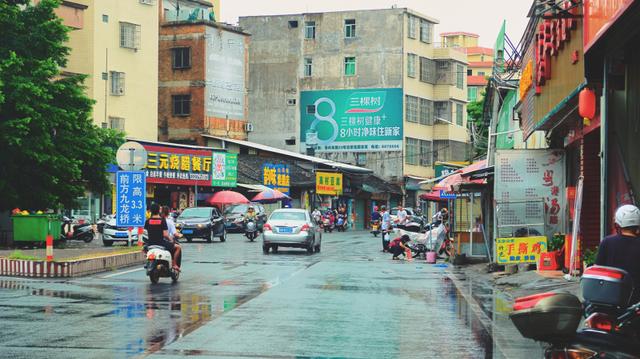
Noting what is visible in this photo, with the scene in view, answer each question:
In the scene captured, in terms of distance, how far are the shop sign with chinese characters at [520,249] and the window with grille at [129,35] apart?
4172cm

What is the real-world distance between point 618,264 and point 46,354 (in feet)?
18.7

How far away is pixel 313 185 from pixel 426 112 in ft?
59.0

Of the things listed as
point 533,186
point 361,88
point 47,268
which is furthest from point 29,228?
point 361,88

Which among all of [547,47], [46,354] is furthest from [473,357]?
[547,47]

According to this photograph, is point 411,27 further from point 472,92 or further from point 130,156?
point 472,92

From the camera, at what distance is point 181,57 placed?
229 ft

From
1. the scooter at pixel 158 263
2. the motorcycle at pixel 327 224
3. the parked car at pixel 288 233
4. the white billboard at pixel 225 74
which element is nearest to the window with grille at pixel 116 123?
the white billboard at pixel 225 74

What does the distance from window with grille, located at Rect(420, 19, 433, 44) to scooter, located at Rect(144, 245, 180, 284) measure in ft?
223

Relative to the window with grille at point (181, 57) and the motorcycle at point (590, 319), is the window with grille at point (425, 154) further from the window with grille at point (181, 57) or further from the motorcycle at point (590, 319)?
the motorcycle at point (590, 319)

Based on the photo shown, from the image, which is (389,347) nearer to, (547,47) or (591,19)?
(591,19)

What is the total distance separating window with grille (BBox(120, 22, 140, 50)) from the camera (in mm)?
61188

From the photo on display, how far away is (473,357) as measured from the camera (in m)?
10.9

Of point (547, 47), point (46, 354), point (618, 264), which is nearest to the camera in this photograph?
point (618, 264)

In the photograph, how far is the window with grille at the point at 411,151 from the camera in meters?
83.4
